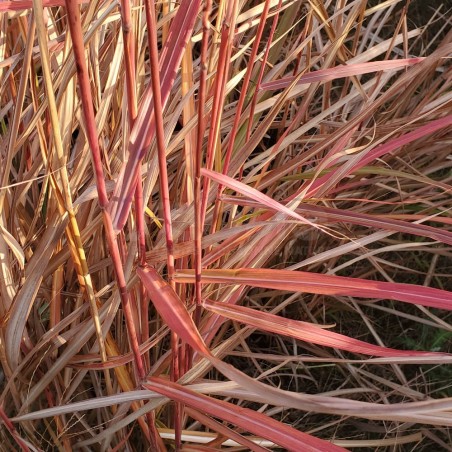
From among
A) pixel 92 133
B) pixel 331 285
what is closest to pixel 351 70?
pixel 331 285

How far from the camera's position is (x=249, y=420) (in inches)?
23.2

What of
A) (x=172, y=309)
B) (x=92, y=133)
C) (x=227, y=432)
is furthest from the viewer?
(x=227, y=432)

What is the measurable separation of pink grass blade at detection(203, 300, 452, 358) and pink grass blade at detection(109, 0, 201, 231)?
0.14 m

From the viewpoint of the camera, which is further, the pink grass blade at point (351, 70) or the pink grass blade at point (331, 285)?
the pink grass blade at point (351, 70)

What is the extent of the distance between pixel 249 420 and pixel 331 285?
5.0 inches

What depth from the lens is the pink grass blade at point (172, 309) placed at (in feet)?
1.76

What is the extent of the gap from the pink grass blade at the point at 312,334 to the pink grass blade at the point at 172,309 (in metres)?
0.07

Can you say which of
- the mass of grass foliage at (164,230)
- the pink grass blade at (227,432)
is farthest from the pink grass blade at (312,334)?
the pink grass blade at (227,432)

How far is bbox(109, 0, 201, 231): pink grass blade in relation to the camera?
52 cm

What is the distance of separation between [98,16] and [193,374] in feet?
1.10

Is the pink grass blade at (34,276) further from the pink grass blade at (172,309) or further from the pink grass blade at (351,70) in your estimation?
the pink grass blade at (351,70)

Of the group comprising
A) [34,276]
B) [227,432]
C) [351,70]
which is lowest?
[227,432]

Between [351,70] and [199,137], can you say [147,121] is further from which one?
[351,70]

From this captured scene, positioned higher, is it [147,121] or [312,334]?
[147,121]
